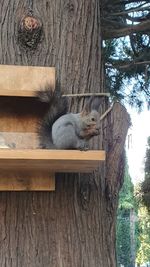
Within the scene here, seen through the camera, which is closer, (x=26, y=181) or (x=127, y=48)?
(x=26, y=181)

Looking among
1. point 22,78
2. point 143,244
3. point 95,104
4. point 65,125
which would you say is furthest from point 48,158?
point 143,244

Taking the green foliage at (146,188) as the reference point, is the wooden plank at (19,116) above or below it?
above

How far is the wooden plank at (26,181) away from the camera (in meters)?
1.37

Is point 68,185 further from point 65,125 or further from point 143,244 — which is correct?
point 143,244

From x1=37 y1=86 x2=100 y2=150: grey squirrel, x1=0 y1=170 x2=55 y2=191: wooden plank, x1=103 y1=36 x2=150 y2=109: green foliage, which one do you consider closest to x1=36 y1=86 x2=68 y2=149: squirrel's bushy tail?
x1=37 y1=86 x2=100 y2=150: grey squirrel

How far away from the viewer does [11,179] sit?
1.37 metres

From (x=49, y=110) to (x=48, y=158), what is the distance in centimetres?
23

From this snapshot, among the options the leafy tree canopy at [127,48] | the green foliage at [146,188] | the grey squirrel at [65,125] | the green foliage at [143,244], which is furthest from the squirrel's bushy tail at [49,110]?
the green foliage at [143,244]

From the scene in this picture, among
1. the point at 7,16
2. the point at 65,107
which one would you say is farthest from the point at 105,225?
the point at 7,16

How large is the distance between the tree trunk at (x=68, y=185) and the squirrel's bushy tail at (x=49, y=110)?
84 millimetres

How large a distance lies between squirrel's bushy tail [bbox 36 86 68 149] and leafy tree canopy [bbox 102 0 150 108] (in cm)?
96

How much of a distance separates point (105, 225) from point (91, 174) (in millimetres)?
140

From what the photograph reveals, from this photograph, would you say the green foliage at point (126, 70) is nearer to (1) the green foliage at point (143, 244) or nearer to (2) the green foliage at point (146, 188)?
(2) the green foliage at point (146, 188)

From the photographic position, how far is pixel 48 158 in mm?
1160
